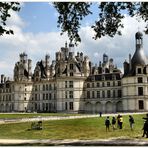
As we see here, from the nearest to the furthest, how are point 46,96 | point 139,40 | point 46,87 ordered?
point 139,40, point 46,96, point 46,87

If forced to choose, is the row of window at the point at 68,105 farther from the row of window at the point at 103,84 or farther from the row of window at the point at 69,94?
the row of window at the point at 103,84

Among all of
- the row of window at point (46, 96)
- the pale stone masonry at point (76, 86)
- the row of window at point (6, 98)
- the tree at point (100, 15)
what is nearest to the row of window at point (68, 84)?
the pale stone masonry at point (76, 86)

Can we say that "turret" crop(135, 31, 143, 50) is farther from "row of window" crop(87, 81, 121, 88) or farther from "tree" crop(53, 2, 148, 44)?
"tree" crop(53, 2, 148, 44)

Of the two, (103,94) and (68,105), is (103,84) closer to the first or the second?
(103,94)

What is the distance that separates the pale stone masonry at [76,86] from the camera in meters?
63.1

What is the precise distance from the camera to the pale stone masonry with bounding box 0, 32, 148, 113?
6313cm

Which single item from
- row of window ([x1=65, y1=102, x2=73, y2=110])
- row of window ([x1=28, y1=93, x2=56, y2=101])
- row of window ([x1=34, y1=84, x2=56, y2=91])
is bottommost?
row of window ([x1=65, y1=102, x2=73, y2=110])

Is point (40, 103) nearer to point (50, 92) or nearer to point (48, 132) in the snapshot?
point (50, 92)

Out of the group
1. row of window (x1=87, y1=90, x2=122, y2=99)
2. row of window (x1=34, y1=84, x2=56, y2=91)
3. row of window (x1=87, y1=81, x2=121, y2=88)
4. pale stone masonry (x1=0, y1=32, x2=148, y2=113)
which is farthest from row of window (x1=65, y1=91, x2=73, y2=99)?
row of window (x1=34, y1=84, x2=56, y2=91)

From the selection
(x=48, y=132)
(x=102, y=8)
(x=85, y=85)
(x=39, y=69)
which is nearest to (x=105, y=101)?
(x=85, y=85)

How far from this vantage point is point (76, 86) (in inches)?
2805

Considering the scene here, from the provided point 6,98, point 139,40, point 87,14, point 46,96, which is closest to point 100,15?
point 87,14

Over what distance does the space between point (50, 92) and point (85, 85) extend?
8149mm

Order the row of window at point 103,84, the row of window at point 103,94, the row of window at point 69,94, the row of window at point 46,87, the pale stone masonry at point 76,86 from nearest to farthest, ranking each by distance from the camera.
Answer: the pale stone masonry at point 76,86, the row of window at point 103,94, the row of window at point 103,84, the row of window at point 69,94, the row of window at point 46,87
